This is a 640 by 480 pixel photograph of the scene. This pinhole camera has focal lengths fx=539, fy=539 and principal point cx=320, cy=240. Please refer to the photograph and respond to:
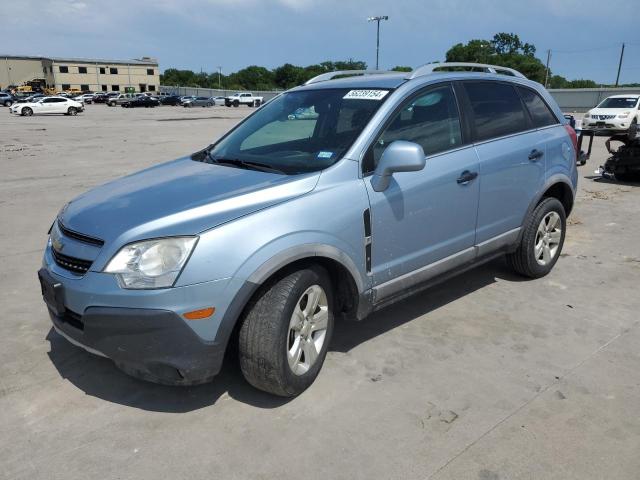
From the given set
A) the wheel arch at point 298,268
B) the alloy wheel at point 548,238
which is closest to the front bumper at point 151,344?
the wheel arch at point 298,268

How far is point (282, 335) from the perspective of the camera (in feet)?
9.40

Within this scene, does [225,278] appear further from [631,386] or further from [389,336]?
[631,386]

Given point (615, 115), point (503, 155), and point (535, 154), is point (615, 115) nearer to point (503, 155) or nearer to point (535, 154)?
point (535, 154)

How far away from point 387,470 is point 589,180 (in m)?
9.92

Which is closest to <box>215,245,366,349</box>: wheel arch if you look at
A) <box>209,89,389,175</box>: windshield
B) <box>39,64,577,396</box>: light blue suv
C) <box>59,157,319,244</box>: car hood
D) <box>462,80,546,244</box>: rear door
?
<box>39,64,577,396</box>: light blue suv

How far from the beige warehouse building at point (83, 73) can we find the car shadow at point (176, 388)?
386ft

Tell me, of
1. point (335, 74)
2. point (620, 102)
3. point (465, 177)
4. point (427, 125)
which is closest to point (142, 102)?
point (620, 102)

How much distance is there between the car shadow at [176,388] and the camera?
3.11 meters

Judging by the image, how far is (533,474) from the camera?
2.51 m

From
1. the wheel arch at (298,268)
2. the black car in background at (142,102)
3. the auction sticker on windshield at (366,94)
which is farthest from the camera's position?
the black car in background at (142,102)

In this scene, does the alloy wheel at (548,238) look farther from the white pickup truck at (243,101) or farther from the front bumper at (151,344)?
the white pickup truck at (243,101)

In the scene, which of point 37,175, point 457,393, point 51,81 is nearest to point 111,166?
point 37,175

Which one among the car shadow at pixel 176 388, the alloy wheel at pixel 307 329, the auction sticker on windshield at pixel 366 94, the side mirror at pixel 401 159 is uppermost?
the auction sticker on windshield at pixel 366 94

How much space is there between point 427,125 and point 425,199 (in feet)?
1.89
